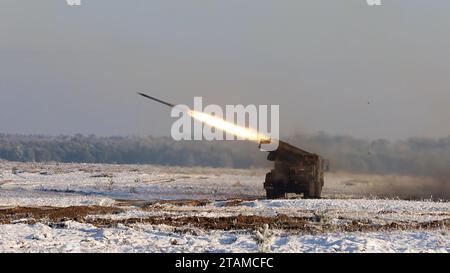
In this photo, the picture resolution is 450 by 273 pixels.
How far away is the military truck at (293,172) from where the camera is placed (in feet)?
156

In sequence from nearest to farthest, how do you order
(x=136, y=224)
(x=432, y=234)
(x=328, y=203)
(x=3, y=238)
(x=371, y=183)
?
(x=3, y=238), (x=432, y=234), (x=136, y=224), (x=328, y=203), (x=371, y=183)

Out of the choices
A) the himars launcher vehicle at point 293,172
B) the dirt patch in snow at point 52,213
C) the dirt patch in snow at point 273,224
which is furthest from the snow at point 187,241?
the himars launcher vehicle at point 293,172

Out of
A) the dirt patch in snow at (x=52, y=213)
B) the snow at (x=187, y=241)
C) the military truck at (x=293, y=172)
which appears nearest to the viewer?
the snow at (x=187, y=241)

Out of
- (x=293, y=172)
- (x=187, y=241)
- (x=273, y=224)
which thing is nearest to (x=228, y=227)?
(x=273, y=224)

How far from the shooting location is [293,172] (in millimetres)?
47656

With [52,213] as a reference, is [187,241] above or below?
above

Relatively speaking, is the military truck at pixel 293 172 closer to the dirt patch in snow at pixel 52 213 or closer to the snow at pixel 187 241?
the dirt patch in snow at pixel 52 213

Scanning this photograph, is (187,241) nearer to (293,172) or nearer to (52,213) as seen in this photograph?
(52,213)

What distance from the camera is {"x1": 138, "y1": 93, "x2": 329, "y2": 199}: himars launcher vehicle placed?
156ft

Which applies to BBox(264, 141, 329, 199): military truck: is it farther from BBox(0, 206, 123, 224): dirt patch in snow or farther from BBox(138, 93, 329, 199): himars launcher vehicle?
BBox(0, 206, 123, 224): dirt patch in snow
